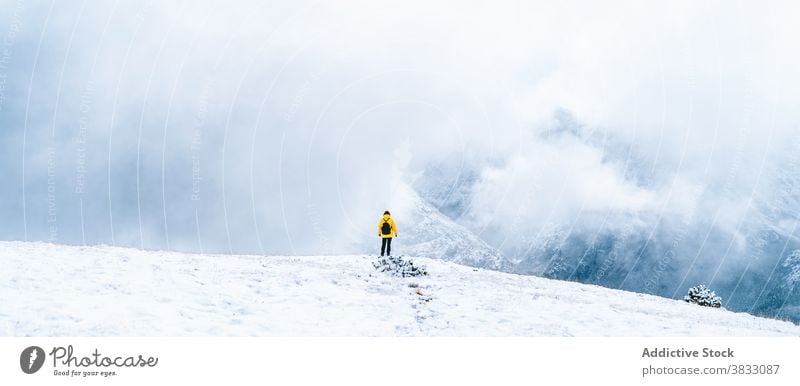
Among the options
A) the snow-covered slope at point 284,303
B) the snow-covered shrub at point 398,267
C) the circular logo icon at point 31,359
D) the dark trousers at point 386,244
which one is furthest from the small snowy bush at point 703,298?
the circular logo icon at point 31,359

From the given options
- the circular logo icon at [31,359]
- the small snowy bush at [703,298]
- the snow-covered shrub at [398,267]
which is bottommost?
the small snowy bush at [703,298]

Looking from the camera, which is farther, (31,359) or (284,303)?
(284,303)

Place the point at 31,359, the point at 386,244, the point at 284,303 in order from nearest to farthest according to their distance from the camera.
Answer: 1. the point at 31,359
2. the point at 284,303
3. the point at 386,244

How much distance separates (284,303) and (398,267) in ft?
27.7

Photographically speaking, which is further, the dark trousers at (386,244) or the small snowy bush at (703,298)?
the small snowy bush at (703,298)

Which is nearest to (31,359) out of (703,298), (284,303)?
(284,303)

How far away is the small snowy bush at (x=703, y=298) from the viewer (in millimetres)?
34375

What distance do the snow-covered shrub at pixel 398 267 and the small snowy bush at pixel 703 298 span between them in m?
17.8

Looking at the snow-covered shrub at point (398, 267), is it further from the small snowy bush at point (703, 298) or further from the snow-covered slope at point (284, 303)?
the small snowy bush at point (703, 298)

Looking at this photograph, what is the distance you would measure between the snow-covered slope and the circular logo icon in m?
0.77

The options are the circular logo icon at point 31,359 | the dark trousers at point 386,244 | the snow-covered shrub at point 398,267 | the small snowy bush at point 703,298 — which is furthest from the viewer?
the small snowy bush at point 703,298

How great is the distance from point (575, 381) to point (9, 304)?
1630 centimetres

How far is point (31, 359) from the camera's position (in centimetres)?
1447

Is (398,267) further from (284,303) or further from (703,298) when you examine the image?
(703,298)
